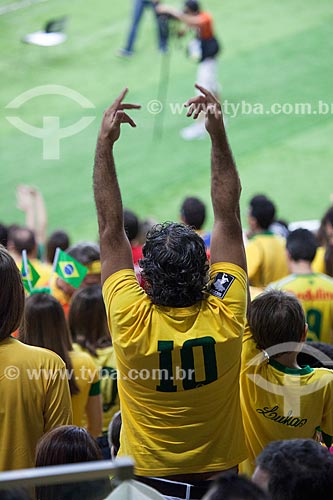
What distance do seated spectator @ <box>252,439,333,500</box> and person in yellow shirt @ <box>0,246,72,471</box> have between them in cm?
90

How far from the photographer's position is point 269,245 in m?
6.25

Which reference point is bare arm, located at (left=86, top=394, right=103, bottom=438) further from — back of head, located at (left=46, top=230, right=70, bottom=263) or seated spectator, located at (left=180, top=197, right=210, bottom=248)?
seated spectator, located at (left=180, top=197, right=210, bottom=248)

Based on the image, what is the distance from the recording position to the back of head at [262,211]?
21.0ft

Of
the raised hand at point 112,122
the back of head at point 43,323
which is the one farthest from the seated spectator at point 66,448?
the raised hand at point 112,122

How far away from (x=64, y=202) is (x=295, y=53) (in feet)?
16.9

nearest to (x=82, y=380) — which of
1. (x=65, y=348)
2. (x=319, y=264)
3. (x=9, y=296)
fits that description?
(x=65, y=348)

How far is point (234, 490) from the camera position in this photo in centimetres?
219

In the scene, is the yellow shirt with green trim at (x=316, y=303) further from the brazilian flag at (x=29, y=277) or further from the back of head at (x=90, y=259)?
the brazilian flag at (x=29, y=277)

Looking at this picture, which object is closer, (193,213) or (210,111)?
(210,111)

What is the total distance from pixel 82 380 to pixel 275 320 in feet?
3.43

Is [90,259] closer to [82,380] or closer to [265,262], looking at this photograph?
[265,262]

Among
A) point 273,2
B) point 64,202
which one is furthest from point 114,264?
point 273,2

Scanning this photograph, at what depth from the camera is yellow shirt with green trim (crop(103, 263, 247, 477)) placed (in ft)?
9.90

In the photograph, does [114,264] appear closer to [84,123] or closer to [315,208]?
[315,208]
